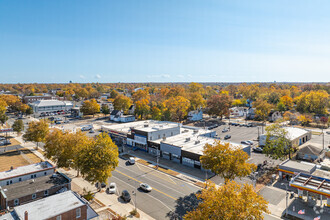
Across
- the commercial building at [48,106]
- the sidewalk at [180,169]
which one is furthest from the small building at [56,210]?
the commercial building at [48,106]

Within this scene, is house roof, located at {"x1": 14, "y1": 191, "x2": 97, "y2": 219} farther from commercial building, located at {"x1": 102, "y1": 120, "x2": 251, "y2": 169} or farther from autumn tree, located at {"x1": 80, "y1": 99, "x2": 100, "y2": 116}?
autumn tree, located at {"x1": 80, "y1": 99, "x2": 100, "y2": 116}

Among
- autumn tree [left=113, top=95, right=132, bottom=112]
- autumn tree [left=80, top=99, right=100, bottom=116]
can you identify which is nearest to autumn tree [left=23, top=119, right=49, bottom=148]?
autumn tree [left=80, top=99, right=100, bottom=116]

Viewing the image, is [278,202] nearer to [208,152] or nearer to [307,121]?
[208,152]

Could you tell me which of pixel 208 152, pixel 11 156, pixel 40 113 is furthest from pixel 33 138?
pixel 40 113

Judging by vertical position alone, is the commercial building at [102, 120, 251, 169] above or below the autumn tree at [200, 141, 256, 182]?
below

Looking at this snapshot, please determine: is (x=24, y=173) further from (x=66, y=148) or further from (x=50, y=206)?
(x=50, y=206)
